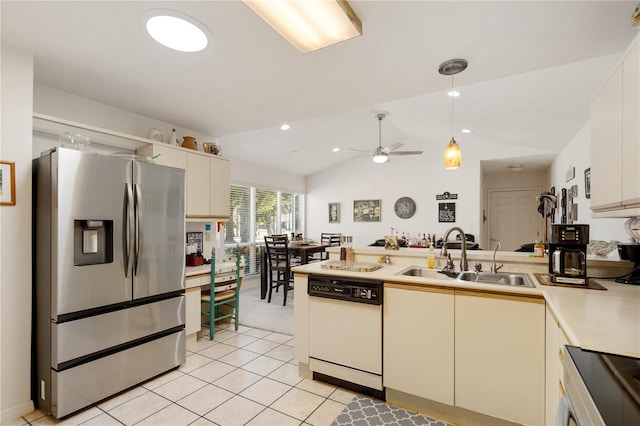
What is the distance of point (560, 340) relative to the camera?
53.7 inches

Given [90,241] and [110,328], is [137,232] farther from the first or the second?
[110,328]

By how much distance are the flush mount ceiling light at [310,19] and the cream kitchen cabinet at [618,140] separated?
1.23 metres

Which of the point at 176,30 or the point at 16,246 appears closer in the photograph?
the point at 176,30

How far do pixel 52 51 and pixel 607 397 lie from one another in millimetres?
3266

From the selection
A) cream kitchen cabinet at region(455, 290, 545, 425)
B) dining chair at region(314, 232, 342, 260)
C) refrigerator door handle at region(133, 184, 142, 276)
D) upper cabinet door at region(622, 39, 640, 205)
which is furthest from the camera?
dining chair at region(314, 232, 342, 260)

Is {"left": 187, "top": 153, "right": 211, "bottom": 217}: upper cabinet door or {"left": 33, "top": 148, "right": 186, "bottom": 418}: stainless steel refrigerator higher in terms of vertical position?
{"left": 187, "top": 153, "right": 211, "bottom": 217}: upper cabinet door

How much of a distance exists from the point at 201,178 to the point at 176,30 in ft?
6.20

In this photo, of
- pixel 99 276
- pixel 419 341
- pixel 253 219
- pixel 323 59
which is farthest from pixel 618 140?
pixel 253 219

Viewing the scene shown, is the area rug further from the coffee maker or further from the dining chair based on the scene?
the dining chair

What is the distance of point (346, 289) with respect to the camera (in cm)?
232

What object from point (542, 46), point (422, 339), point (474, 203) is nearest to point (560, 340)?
point (422, 339)

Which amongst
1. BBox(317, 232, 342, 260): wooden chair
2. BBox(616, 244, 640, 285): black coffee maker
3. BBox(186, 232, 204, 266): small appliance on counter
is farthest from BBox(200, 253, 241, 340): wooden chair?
BBox(616, 244, 640, 285): black coffee maker

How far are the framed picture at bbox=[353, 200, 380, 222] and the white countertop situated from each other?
5.19 m

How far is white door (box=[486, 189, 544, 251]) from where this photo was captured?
Result: 680 centimetres
